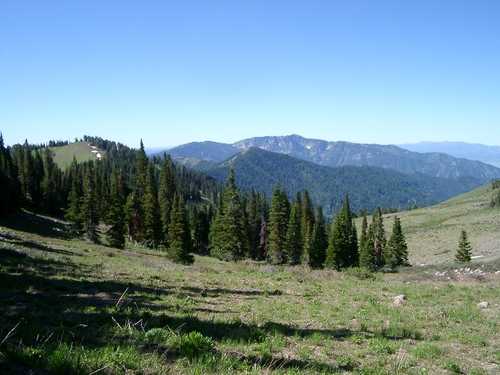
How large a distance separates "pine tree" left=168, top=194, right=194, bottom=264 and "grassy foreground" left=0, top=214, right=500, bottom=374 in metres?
26.4

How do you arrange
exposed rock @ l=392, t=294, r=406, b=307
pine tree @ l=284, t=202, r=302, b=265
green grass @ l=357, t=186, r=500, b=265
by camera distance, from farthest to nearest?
green grass @ l=357, t=186, r=500, b=265, pine tree @ l=284, t=202, r=302, b=265, exposed rock @ l=392, t=294, r=406, b=307

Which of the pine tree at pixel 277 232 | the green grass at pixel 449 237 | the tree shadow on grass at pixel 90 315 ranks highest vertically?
the tree shadow on grass at pixel 90 315

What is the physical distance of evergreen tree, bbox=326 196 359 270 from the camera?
61.0 metres

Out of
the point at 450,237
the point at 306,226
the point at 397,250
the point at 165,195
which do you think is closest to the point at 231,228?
the point at 306,226

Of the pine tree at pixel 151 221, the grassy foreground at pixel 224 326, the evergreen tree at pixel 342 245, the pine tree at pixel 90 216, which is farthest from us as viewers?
the pine tree at pixel 151 221

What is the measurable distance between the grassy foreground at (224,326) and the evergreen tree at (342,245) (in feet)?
123

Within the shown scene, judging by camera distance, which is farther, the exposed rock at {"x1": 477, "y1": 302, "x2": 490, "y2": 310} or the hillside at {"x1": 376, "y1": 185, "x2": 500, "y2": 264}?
the hillside at {"x1": 376, "y1": 185, "x2": 500, "y2": 264}

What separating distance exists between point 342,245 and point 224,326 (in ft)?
176

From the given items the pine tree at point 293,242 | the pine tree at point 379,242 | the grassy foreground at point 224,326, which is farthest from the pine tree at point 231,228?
the grassy foreground at point 224,326

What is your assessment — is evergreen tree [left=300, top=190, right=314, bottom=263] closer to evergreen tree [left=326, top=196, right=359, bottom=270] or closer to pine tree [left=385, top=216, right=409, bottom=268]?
evergreen tree [left=326, top=196, right=359, bottom=270]

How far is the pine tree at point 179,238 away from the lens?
49562 mm

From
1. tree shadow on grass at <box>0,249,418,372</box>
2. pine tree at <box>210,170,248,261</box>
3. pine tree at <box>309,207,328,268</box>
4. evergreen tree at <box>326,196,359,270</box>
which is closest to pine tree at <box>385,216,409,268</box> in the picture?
evergreen tree at <box>326,196,359,270</box>

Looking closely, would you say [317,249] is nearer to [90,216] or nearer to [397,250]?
[397,250]

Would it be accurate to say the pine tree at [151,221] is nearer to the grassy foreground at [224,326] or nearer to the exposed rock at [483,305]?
the grassy foreground at [224,326]
